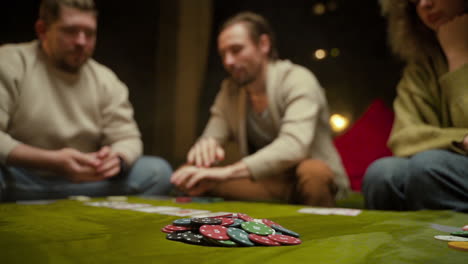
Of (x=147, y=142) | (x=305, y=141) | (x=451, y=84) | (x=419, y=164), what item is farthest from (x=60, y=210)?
(x=147, y=142)

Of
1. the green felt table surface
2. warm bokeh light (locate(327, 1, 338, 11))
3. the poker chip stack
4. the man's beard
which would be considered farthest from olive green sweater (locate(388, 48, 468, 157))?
warm bokeh light (locate(327, 1, 338, 11))

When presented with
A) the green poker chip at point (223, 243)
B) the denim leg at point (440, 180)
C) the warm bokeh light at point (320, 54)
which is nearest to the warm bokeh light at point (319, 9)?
the warm bokeh light at point (320, 54)

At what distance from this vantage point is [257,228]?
2.58ft

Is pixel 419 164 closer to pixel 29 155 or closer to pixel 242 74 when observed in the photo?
pixel 242 74

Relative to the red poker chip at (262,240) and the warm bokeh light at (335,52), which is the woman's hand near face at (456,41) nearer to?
the red poker chip at (262,240)

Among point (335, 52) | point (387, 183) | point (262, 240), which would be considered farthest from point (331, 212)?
point (335, 52)

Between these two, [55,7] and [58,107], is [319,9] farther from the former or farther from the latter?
[58,107]

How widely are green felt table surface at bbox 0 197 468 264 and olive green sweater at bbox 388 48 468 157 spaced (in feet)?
0.95

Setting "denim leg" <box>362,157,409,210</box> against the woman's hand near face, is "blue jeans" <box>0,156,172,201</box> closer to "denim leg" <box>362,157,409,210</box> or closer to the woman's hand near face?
"denim leg" <box>362,157,409,210</box>

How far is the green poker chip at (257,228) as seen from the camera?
2.52ft

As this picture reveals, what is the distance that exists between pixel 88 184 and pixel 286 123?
94 cm

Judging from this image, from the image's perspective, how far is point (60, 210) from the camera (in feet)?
4.19

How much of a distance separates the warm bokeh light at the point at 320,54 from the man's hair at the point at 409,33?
1.14m

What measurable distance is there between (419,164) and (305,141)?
0.52 m
